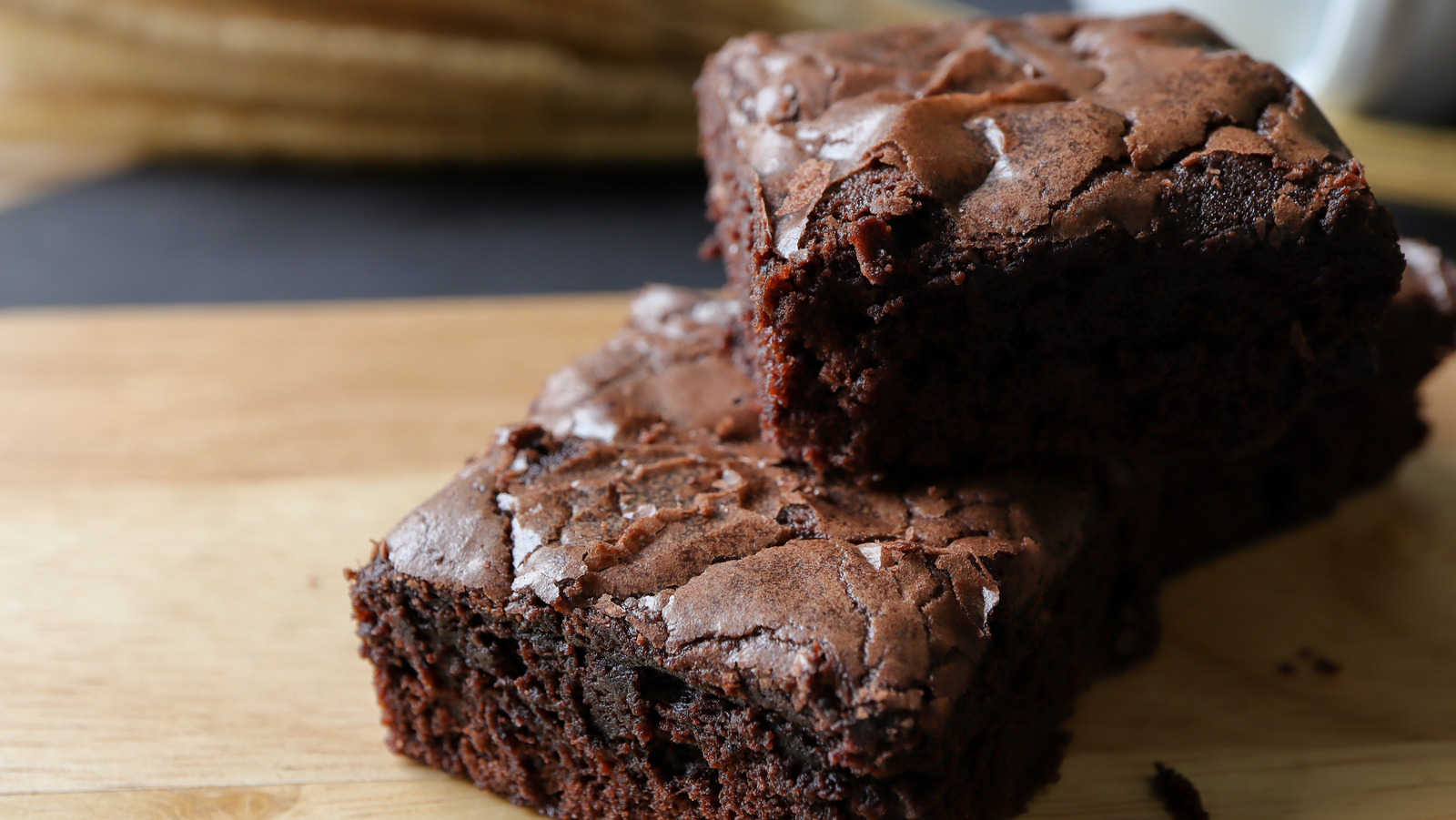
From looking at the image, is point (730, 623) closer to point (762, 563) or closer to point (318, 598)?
point (762, 563)

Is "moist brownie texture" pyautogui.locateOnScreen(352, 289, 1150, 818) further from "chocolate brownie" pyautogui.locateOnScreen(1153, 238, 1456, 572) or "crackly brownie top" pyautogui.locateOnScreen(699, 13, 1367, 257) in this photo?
"crackly brownie top" pyautogui.locateOnScreen(699, 13, 1367, 257)

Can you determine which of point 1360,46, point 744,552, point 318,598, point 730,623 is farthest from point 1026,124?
point 1360,46

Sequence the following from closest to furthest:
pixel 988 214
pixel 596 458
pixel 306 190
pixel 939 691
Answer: pixel 939 691 < pixel 988 214 < pixel 596 458 < pixel 306 190

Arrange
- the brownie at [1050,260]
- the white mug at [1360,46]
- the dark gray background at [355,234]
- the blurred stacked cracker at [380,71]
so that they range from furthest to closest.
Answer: the blurred stacked cracker at [380,71], the dark gray background at [355,234], the white mug at [1360,46], the brownie at [1050,260]

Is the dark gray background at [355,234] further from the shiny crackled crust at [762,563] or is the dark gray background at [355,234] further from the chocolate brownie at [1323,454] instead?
the shiny crackled crust at [762,563]

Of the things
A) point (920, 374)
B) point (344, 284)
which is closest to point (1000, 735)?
point (920, 374)

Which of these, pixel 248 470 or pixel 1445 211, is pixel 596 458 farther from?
pixel 1445 211

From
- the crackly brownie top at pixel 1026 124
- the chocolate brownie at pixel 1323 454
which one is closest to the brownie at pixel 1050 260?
the crackly brownie top at pixel 1026 124
